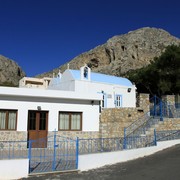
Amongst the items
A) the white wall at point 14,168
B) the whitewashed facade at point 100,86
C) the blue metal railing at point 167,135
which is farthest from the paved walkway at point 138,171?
the whitewashed facade at point 100,86

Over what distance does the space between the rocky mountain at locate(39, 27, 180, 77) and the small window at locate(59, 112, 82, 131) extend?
4899cm

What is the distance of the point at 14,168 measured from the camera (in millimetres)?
9648

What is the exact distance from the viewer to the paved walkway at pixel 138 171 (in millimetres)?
9711

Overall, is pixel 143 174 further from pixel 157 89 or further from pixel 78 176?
pixel 157 89

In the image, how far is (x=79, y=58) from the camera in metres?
86.9

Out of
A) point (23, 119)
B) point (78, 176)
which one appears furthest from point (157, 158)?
point (23, 119)

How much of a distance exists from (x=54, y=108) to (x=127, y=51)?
64042mm

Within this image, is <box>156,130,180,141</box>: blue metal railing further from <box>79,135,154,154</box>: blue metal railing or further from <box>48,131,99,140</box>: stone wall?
<box>48,131,99,140</box>: stone wall

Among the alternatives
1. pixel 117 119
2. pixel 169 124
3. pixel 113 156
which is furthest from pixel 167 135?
pixel 113 156

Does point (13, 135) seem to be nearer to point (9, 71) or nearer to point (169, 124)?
point (169, 124)

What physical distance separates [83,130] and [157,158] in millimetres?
5488

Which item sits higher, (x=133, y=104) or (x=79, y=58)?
(x=79, y=58)

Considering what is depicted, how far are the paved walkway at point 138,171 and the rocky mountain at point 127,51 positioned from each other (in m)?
53.3

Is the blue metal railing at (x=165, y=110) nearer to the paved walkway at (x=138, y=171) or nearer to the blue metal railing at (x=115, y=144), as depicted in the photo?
the blue metal railing at (x=115, y=144)
